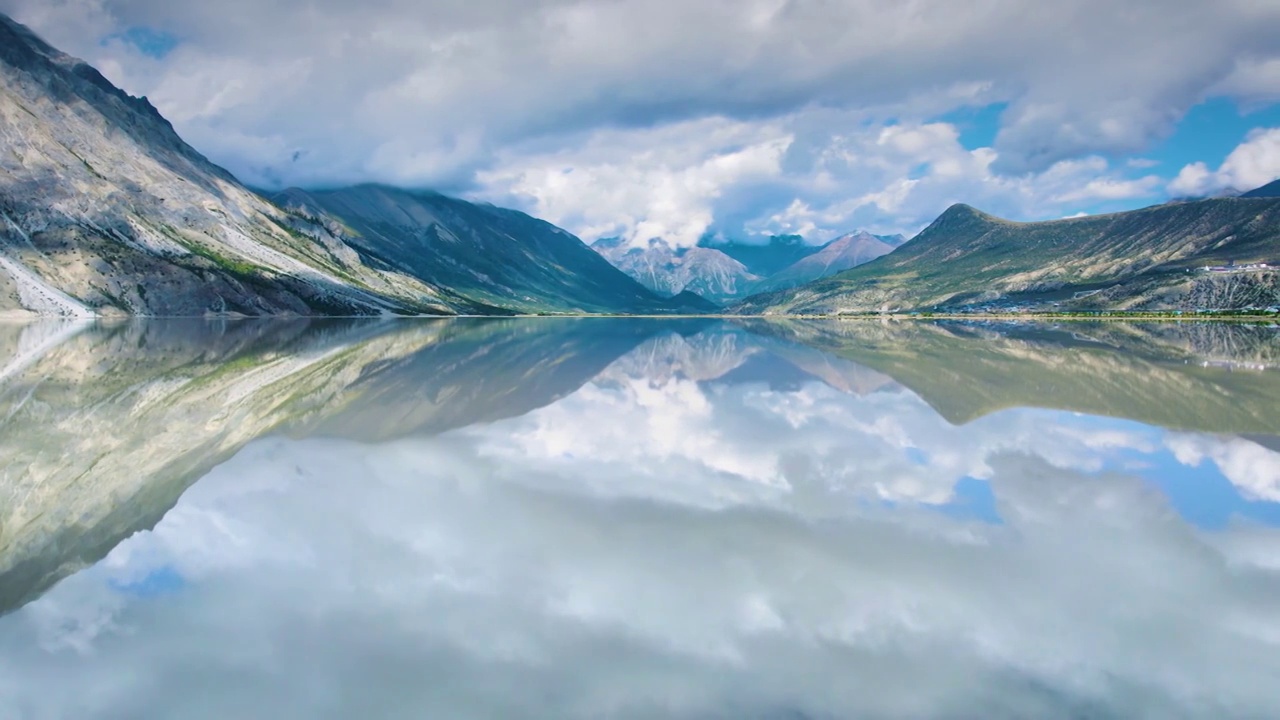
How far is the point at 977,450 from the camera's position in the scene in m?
20.8

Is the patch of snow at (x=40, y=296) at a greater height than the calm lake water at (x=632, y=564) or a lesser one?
greater

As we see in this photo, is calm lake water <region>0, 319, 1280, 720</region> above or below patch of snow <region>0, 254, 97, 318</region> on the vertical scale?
below

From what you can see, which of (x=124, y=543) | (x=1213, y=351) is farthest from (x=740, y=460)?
(x=1213, y=351)

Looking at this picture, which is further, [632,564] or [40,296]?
[40,296]

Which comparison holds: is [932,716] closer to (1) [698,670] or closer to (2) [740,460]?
(1) [698,670]

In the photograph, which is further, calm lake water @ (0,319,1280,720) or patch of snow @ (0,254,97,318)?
patch of snow @ (0,254,97,318)

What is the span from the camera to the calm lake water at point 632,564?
8117 millimetres

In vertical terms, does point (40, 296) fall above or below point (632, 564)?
above

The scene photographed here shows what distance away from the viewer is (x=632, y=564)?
11672mm

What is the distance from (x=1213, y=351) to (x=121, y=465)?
73472 mm

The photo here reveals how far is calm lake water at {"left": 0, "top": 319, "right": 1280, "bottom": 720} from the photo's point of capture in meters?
8.12

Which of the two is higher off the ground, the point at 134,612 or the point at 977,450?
the point at 977,450

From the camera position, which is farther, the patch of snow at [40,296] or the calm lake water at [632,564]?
the patch of snow at [40,296]

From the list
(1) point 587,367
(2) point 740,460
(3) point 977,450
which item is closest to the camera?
(2) point 740,460
